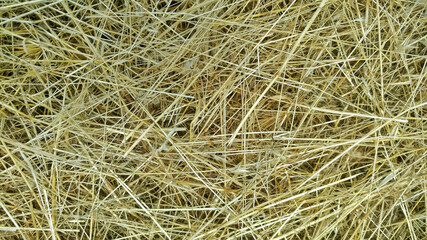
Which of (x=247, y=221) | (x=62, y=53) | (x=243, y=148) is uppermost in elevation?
(x=62, y=53)

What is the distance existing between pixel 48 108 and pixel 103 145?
0.84ft

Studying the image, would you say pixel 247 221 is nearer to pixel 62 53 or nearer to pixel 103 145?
pixel 103 145

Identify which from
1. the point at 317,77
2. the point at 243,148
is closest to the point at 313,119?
the point at 317,77

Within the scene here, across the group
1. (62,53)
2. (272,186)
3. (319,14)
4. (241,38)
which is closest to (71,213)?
(62,53)

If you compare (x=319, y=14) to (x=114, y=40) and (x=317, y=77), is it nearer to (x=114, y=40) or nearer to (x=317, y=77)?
(x=317, y=77)

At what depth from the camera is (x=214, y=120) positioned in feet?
4.68

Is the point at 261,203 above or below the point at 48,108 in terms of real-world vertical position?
below

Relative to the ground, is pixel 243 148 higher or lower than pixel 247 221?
higher

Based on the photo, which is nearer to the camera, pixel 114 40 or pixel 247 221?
pixel 247 221

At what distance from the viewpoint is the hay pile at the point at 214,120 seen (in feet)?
4.55

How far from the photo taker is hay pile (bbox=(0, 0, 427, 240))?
54.6 inches

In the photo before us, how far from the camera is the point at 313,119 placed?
146cm

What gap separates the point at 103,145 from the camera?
55.1 inches

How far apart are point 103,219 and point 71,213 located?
124mm
